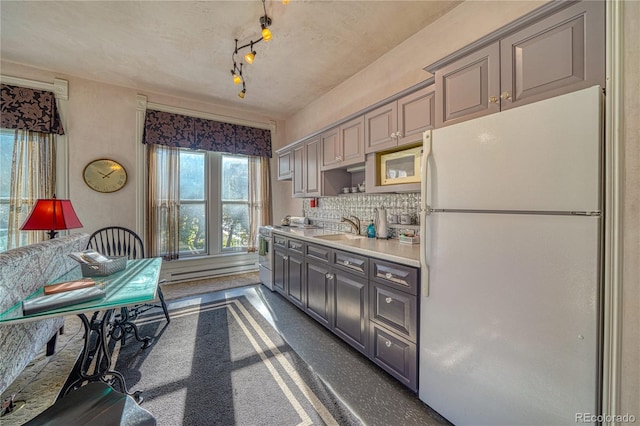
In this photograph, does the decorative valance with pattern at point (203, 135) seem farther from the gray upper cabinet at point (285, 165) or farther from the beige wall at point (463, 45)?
the beige wall at point (463, 45)

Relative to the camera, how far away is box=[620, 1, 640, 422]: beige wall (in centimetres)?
92

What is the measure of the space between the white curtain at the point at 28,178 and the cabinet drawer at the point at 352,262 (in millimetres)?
3603

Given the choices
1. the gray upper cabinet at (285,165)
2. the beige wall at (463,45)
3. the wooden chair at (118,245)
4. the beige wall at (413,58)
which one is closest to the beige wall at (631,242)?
the beige wall at (463,45)

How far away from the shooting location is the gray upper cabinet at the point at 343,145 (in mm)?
2580

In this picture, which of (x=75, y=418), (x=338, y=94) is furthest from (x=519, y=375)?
(x=338, y=94)

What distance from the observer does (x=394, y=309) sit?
170cm

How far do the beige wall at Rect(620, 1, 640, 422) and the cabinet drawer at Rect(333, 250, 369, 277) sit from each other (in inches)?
49.8

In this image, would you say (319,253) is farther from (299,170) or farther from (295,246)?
(299,170)

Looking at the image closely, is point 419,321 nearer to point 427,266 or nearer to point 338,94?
point 427,266

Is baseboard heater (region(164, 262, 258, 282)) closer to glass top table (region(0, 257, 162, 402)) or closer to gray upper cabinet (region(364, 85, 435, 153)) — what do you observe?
glass top table (region(0, 257, 162, 402))

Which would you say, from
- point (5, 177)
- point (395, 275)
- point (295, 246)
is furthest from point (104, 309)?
point (5, 177)

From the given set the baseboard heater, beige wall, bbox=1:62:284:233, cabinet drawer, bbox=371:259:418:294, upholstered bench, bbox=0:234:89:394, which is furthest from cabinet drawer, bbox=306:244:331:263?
beige wall, bbox=1:62:284:233

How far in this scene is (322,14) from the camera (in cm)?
219

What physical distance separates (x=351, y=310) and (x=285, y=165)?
2.71 metres
